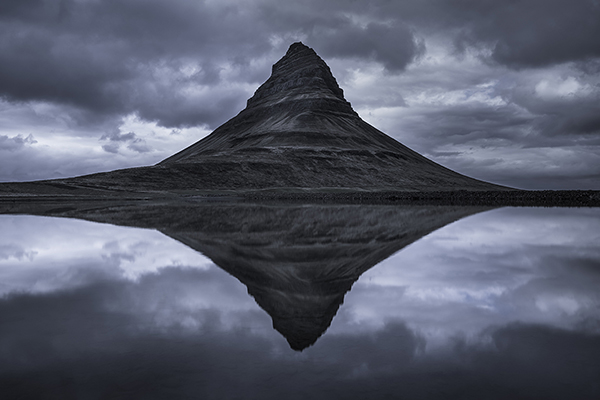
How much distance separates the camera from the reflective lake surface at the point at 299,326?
502 cm

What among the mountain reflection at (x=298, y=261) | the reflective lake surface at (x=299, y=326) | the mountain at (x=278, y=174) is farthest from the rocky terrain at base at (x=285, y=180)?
the reflective lake surface at (x=299, y=326)

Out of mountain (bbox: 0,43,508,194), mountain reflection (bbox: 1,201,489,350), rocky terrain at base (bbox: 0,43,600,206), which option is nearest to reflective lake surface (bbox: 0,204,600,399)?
mountain reflection (bbox: 1,201,489,350)

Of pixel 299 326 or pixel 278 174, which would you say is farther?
pixel 278 174

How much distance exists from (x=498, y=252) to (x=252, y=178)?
140222mm

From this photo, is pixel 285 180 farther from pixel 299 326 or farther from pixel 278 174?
pixel 299 326

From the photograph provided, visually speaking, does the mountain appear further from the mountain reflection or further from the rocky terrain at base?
the mountain reflection

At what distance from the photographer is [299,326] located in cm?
706

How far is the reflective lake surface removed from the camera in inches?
198

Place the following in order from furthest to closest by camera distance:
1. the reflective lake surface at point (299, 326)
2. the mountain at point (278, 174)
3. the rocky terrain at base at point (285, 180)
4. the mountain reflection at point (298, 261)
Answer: the mountain at point (278, 174), the rocky terrain at base at point (285, 180), the mountain reflection at point (298, 261), the reflective lake surface at point (299, 326)

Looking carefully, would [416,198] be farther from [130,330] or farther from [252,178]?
[130,330]

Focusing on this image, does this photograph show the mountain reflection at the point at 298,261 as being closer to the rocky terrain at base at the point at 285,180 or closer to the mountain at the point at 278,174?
the rocky terrain at base at the point at 285,180

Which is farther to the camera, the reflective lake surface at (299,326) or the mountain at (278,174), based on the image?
the mountain at (278,174)

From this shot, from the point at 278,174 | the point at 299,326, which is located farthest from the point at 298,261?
the point at 278,174

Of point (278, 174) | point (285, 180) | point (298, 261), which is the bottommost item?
point (298, 261)
